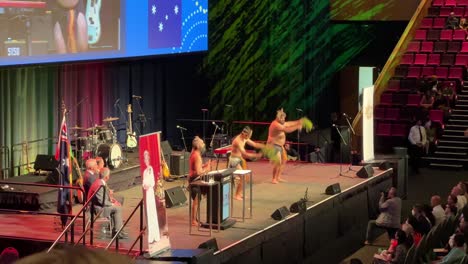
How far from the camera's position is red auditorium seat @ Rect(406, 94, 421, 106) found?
20995 mm

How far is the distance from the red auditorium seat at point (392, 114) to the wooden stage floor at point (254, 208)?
10.1ft

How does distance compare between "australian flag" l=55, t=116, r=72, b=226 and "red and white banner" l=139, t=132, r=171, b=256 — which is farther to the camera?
"australian flag" l=55, t=116, r=72, b=226

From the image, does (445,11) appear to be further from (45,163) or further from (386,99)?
(45,163)

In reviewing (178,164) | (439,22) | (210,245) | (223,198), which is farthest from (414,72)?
(210,245)

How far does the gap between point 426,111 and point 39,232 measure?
1101 centimetres

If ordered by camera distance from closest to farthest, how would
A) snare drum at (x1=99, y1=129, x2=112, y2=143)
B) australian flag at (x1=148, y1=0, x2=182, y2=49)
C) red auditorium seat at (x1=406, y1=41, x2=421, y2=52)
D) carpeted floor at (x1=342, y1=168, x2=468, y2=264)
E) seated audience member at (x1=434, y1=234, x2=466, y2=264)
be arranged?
seated audience member at (x1=434, y1=234, x2=466, y2=264) → snare drum at (x1=99, y1=129, x2=112, y2=143) → carpeted floor at (x1=342, y1=168, x2=468, y2=264) → australian flag at (x1=148, y1=0, x2=182, y2=49) → red auditorium seat at (x1=406, y1=41, x2=421, y2=52)

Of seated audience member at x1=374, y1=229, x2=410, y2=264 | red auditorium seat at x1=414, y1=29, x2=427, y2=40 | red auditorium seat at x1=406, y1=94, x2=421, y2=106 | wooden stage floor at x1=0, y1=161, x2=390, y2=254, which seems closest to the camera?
seated audience member at x1=374, y1=229, x2=410, y2=264

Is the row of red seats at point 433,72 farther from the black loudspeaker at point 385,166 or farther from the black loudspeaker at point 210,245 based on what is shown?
the black loudspeaker at point 210,245

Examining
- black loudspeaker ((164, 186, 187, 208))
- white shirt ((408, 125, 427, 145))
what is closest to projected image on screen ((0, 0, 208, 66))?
black loudspeaker ((164, 186, 187, 208))

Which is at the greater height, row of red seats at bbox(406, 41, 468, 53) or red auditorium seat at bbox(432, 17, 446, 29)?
red auditorium seat at bbox(432, 17, 446, 29)

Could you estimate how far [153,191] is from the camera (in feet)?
29.3

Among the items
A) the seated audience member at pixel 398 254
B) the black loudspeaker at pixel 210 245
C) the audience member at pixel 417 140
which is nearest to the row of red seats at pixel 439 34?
the audience member at pixel 417 140

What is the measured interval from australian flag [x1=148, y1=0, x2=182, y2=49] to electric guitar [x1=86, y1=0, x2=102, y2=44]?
2.20 m

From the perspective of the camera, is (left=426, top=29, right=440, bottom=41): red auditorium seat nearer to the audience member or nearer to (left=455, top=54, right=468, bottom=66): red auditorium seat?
(left=455, top=54, right=468, bottom=66): red auditorium seat
